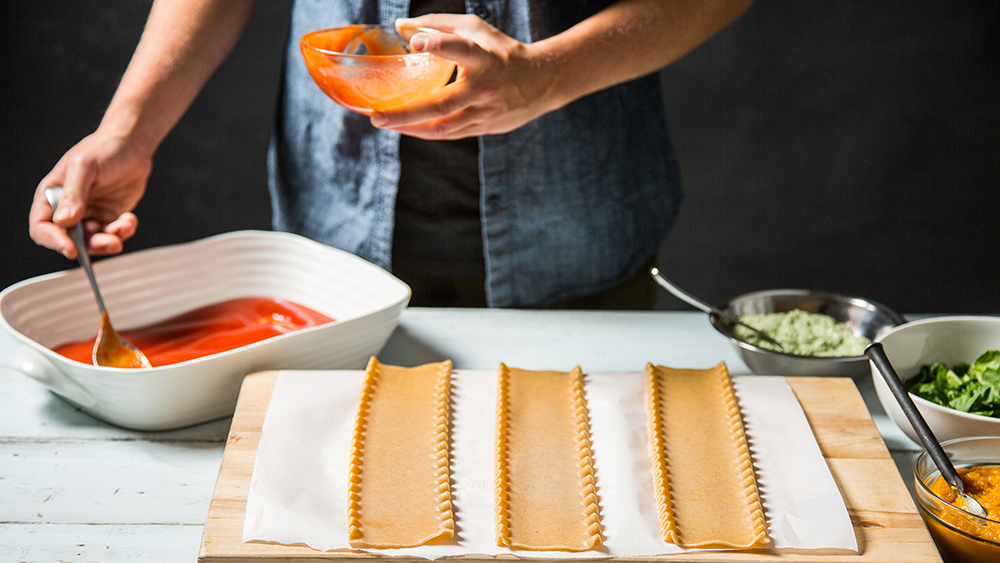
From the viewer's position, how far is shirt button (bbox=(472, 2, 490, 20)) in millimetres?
1202

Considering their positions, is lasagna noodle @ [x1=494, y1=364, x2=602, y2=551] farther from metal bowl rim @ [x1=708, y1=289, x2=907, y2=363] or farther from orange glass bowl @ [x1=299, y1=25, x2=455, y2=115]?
orange glass bowl @ [x1=299, y1=25, x2=455, y2=115]

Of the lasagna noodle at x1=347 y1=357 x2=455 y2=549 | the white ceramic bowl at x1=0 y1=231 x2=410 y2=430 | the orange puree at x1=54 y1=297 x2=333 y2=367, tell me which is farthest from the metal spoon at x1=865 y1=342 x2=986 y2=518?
the orange puree at x1=54 y1=297 x2=333 y2=367

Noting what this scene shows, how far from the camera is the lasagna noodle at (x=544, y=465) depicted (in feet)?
2.37

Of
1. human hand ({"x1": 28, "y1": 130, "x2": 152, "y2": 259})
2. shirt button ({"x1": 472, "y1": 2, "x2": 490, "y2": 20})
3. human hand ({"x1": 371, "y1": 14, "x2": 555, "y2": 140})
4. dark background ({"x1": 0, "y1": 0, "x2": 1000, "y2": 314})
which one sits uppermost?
shirt button ({"x1": 472, "y1": 2, "x2": 490, "y2": 20})

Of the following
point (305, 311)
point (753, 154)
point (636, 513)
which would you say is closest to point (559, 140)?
point (305, 311)

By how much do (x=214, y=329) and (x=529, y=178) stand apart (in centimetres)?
55

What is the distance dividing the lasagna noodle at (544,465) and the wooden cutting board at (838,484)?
0.06 meters

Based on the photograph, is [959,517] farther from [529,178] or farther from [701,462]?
[529,178]

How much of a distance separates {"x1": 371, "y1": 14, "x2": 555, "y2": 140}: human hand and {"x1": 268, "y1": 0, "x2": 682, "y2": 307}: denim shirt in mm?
235

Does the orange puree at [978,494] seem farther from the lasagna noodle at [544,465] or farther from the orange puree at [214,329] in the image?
the orange puree at [214,329]

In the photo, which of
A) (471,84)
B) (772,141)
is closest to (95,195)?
(471,84)

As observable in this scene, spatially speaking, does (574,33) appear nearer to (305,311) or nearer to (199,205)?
(305,311)

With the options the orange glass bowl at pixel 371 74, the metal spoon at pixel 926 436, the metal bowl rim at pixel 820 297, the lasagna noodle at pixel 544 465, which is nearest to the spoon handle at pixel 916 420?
the metal spoon at pixel 926 436

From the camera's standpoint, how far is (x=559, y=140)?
4.32ft
